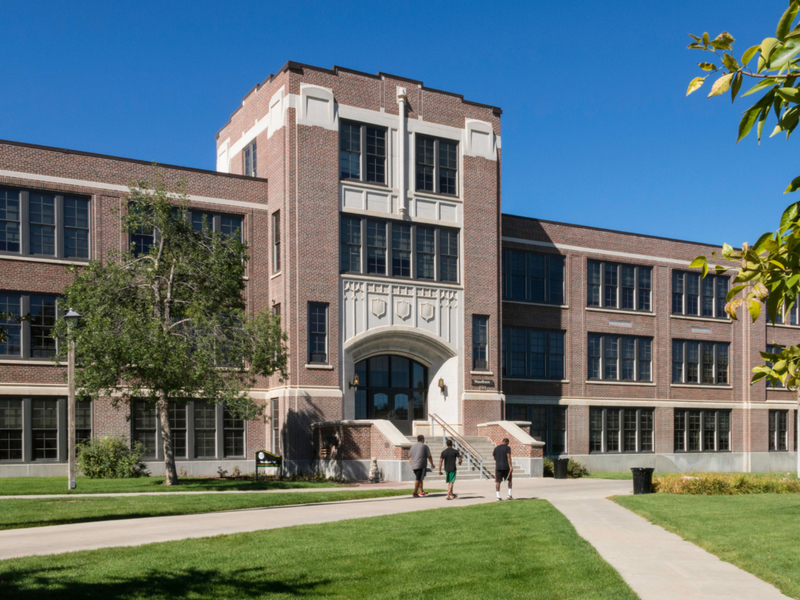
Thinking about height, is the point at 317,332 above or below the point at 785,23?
below

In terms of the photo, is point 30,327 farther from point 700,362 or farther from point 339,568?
point 700,362

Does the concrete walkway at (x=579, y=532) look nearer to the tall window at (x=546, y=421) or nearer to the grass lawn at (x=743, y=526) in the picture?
the grass lawn at (x=743, y=526)

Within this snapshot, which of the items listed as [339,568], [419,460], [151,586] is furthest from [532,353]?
[151,586]

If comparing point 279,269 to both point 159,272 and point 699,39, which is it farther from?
point 699,39

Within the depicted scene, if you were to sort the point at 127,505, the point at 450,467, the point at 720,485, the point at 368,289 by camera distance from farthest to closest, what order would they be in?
the point at 368,289
the point at 720,485
the point at 450,467
the point at 127,505

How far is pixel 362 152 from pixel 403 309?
6.35 m

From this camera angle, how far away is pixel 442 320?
35.6 m

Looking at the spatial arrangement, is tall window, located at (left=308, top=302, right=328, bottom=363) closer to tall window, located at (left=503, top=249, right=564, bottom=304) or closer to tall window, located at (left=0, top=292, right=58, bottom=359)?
tall window, located at (left=0, top=292, right=58, bottom=359)

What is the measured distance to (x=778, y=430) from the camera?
48.9 m

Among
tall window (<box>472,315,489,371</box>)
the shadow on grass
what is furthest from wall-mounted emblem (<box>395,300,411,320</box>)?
the shadow on grass

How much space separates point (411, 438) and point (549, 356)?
1026 cm

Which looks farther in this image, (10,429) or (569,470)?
(569,470)

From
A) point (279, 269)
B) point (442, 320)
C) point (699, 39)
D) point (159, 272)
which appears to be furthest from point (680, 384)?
point (699, 39)

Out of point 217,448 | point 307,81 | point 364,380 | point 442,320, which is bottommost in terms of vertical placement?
point 217,448
